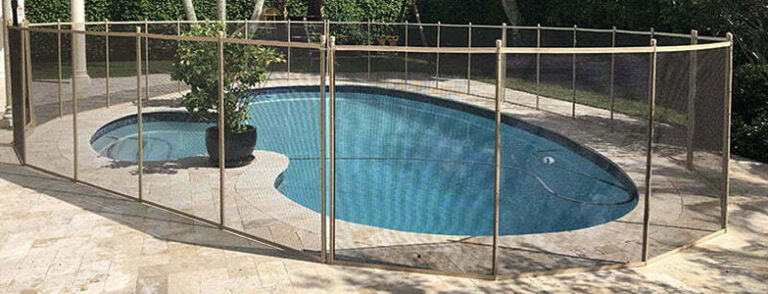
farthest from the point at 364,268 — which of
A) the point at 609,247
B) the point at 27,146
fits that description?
the point at 27,146

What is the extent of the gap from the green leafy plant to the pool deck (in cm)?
50

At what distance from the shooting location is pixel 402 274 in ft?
21.6

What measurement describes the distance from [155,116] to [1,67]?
11.2m

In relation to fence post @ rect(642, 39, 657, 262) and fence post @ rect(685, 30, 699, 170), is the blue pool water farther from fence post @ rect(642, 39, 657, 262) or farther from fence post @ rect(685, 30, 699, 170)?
fence post @ rect(642, 39, 657, 262)

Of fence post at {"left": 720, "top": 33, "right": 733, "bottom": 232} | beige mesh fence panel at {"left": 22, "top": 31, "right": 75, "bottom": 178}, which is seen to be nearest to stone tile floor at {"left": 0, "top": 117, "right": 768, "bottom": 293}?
fence post at {"left": 720, "top": 33, "right": 733, "bottom": 232}

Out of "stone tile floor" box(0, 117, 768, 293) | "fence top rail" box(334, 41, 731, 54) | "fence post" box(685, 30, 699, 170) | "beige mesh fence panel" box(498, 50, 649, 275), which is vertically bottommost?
"stone tile floor" box(0, 117, 768, 293)

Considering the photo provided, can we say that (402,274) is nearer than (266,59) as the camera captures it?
Yes

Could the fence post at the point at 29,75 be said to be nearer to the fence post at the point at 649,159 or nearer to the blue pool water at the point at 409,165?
the blue pool water at the point at 409,165

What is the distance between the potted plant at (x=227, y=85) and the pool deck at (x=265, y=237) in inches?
10.2

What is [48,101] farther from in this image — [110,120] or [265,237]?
[265,237]

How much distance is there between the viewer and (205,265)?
6.74 metres

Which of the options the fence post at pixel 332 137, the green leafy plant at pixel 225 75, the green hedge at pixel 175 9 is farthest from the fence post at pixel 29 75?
the green hedge at pixel 175 9

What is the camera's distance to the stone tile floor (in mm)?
6293

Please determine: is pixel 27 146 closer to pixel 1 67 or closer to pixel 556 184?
pixel 556 184
